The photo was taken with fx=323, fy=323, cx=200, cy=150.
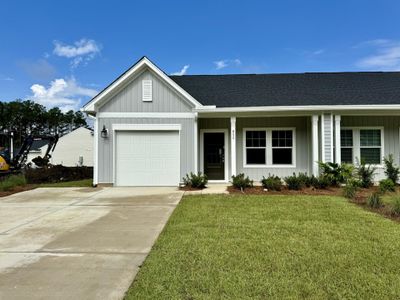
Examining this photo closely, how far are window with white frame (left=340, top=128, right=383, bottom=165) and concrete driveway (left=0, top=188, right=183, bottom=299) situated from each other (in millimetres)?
7784

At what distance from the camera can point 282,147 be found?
45.1 ft

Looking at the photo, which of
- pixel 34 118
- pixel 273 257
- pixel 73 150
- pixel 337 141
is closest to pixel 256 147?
pixel 337 141

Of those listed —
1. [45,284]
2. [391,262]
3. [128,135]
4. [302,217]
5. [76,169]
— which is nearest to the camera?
[45,284]

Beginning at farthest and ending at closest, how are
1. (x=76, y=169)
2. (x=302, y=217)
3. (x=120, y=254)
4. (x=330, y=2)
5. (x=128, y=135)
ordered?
(x=76, y=169), (x=330, y=2), (x=128, y=135), (x=302, y=217), (x=120, y=254)

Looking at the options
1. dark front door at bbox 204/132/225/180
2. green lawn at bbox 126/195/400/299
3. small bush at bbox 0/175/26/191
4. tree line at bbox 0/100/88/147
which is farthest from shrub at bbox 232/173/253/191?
tree line at bbox 0/100/88/147

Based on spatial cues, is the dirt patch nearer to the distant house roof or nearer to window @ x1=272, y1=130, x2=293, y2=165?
the distant house roof

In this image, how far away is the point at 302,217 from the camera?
279 inches

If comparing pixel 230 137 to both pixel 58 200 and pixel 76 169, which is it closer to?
pixel 58 200

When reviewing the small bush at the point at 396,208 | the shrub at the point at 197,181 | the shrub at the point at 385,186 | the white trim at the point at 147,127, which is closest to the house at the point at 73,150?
the white trim at the point at 147,127

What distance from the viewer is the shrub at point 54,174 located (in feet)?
49.5

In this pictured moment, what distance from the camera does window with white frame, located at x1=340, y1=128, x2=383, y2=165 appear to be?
1344 centimetres

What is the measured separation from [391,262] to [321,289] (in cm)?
→ 147

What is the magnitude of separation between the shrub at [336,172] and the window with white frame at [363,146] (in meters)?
1.90

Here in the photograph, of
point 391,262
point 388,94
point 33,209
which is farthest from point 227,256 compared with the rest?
point 388,94
